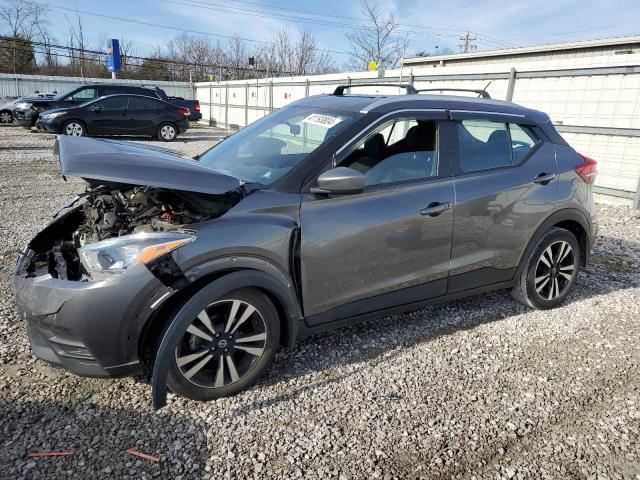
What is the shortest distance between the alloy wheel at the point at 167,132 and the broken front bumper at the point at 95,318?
49.9 feet

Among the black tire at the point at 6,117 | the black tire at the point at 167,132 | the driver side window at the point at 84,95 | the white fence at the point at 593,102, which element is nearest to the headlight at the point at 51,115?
the driver side window at the point at 84,95

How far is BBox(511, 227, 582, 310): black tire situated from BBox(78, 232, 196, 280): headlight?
2896 mm

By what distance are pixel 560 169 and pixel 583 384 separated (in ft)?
5.81

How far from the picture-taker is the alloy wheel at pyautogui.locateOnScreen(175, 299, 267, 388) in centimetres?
253

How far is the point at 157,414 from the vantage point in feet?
8.40

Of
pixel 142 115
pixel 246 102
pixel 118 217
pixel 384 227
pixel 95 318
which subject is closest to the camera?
pixel 95 318

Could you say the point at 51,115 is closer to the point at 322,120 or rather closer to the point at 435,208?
the point at 322,120

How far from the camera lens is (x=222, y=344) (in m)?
2.61

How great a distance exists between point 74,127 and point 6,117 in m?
7.86

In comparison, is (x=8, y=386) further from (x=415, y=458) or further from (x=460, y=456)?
(x=460, y=456)

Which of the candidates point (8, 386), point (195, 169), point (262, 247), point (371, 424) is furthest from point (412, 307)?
point (8, 386)

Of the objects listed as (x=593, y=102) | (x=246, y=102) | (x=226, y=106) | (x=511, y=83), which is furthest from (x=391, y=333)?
(x=226, y=106)

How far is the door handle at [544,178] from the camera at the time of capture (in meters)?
3.73

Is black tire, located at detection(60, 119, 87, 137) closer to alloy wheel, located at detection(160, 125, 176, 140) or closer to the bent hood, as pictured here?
alloy wheel, located at detection(160, 125, 176, 140)
